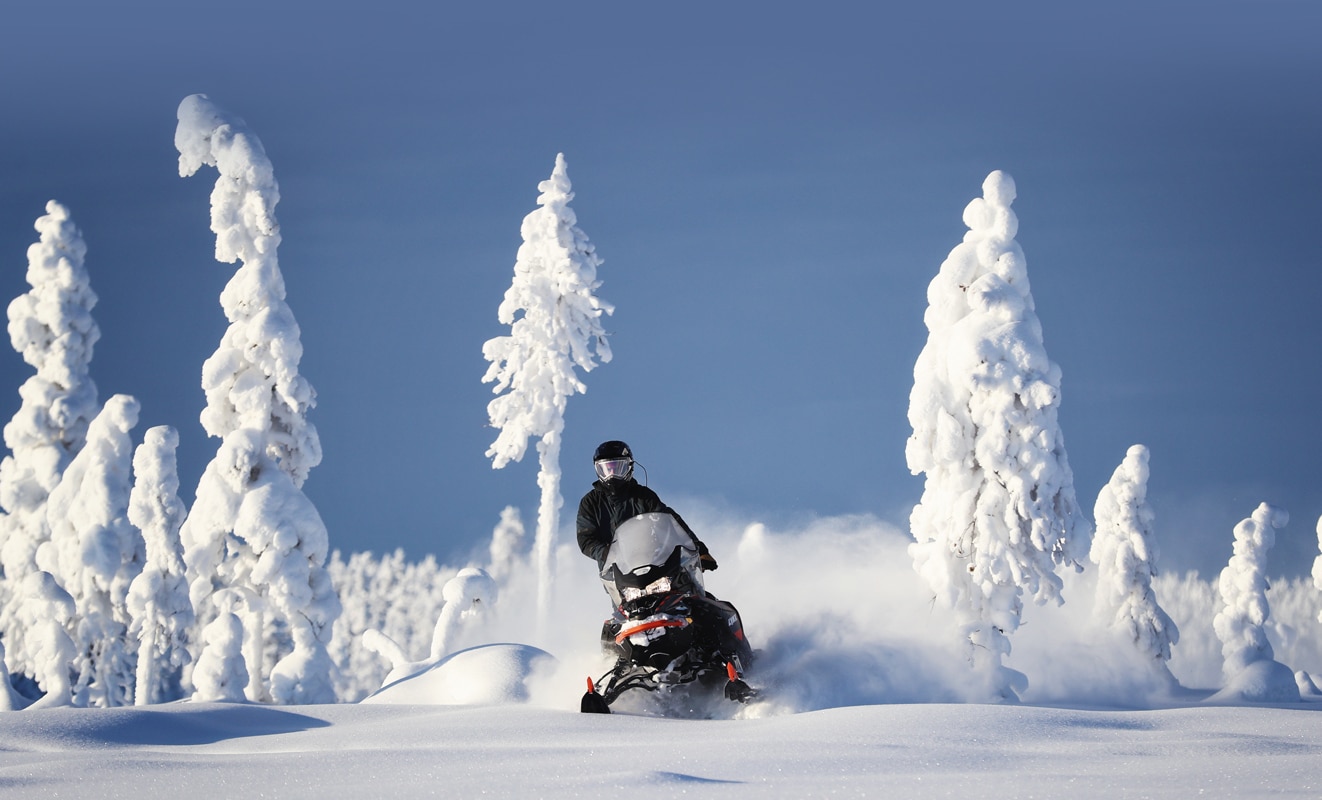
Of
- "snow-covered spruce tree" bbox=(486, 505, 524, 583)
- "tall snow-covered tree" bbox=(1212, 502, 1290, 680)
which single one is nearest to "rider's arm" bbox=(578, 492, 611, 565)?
"tall snow-covered tree" bbox=(1212, 502, 1290, 680)

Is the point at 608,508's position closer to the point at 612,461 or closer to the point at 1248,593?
the point at 612,461

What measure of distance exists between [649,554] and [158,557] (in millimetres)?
25604

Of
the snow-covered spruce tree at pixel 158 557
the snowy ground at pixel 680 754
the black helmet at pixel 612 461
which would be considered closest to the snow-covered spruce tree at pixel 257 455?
the snow-covered spruce tree at pixel 158 557

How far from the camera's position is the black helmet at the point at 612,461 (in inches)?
532

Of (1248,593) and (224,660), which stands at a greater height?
(1248,593)

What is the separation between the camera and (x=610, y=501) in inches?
529

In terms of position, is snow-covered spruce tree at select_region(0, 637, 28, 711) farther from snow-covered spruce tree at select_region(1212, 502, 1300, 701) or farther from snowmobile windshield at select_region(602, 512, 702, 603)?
snow-covered spruce tree at select_region(1212, 502, 1300, 701)

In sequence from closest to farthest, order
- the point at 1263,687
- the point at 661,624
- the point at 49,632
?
the point at 661,624 → the point at 1263,687 → the point at 49,632

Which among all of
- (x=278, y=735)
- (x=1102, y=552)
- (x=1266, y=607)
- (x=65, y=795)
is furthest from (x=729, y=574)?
(x=1266, y=607)

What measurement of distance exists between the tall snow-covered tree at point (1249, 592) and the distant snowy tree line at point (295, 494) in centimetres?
6

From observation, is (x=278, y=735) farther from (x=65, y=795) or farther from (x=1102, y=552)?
(x=1102, y=552)

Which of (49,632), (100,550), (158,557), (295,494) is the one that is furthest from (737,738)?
(100,550)

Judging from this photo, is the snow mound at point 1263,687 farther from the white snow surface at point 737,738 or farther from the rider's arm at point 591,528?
the rider's arm at point 591,528

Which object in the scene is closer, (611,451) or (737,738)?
(737,738)
